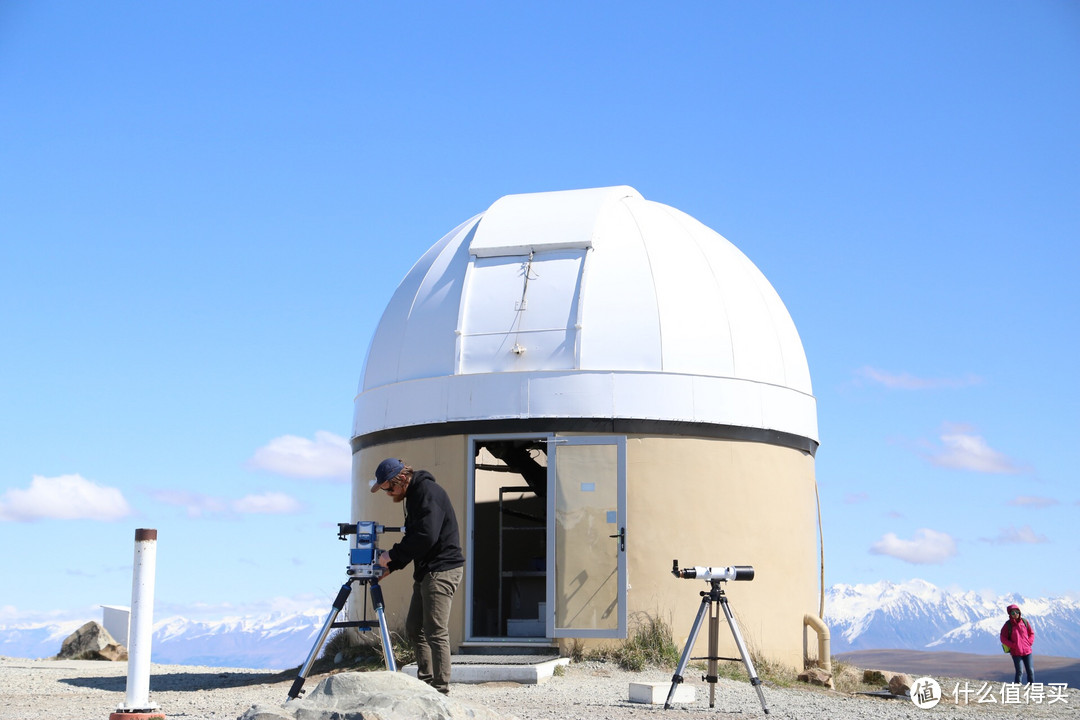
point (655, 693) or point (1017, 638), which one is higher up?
point (1017, 638)

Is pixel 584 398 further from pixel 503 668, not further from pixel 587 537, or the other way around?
pixel 503 668

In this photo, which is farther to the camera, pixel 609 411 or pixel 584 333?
pixel 584 333

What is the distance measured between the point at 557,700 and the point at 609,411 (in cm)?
334

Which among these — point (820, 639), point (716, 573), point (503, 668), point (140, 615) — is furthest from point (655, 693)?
point (820, 639)

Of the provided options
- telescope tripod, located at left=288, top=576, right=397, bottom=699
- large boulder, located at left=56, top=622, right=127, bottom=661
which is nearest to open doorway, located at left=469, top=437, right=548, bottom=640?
telescope tripod, located at left=288, top=576, right=397, bottom=699

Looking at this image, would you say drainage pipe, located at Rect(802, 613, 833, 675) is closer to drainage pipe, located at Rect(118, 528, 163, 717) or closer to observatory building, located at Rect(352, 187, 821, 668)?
observatory building, located at Rect(352, 187, 821, 668)

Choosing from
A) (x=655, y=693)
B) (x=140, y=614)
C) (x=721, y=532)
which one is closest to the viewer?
(x=140, y=614)

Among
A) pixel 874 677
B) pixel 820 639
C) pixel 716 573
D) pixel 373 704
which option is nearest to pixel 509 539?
pixel 820 639

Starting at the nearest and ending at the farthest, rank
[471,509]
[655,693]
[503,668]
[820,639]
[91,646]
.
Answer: [655,693]
[503,668]
[471,509]
[820,639]
[91,646]

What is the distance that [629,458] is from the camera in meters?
11.6

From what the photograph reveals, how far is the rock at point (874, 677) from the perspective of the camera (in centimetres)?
1323

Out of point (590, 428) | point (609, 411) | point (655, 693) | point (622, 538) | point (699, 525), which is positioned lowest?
point (655, 693)

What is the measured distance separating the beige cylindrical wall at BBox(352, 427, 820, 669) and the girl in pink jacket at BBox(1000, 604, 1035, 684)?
257 cm

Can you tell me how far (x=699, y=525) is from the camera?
11734 millimetres
